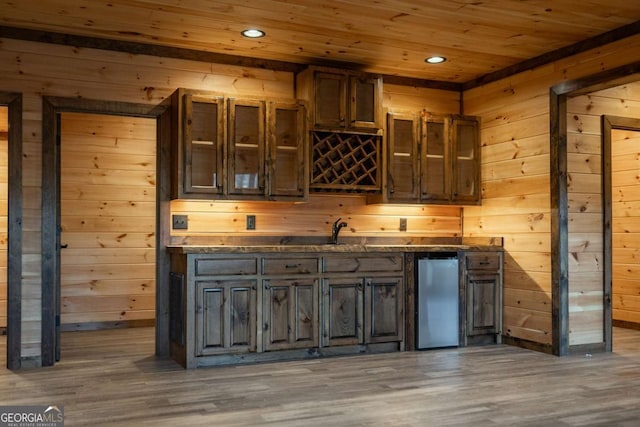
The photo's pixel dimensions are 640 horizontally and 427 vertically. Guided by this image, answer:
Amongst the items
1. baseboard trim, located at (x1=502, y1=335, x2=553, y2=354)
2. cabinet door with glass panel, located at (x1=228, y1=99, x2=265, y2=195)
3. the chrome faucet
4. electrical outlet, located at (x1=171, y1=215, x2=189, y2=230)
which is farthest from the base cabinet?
cabinet door with glass panel, located at (x1=228, y1=99, x2=265, y2=195)

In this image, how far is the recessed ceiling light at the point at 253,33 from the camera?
4512 mm

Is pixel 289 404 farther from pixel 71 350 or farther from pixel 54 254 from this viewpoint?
pixel 71 350

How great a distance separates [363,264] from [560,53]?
2215 millimetres

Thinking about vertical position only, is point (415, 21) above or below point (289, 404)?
above

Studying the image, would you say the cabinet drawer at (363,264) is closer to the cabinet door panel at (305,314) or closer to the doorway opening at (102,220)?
the cabinet door panel at (305,314)

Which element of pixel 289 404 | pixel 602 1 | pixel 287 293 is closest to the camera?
pixel 289 404

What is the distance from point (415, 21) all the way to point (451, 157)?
1.63 metres

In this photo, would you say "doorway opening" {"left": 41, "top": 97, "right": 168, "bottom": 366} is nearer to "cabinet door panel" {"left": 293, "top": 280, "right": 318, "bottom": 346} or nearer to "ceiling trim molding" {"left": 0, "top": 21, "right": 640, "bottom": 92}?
"ceiling trim molding" {"left": 0, "top": 21, "right": 640, "bottom": 92}

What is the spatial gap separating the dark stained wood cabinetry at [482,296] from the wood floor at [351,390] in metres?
0.33

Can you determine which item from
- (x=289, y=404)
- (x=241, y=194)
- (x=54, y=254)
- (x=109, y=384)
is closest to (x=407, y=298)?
(x=241, y=194)

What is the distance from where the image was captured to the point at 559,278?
16.1ft

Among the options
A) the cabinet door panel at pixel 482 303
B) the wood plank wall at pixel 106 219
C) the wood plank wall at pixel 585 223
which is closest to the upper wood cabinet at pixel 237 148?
the cabinet door panel at pixel 482 303

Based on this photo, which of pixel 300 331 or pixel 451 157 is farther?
pixel 451 157

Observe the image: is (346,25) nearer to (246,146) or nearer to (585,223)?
(246,146)
